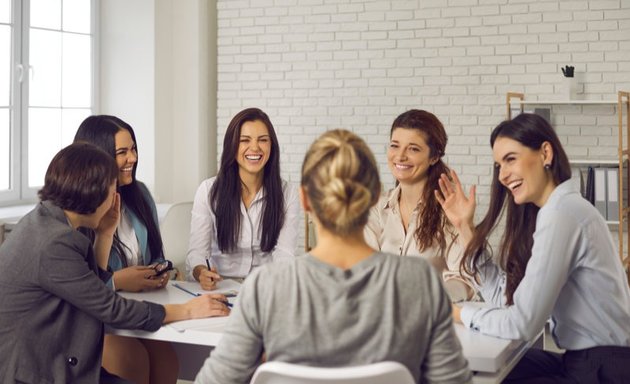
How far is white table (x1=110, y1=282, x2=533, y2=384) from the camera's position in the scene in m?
2.24

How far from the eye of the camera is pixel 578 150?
6078 mm

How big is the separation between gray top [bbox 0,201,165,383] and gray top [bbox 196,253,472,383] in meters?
0.80

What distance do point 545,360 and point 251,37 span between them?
187 inches

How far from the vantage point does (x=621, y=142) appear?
561 centimetres

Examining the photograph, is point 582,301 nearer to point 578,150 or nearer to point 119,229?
point 119,229

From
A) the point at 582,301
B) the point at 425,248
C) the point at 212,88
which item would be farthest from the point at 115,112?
the point at 582,301

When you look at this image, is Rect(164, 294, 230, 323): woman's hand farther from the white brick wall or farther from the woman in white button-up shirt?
the white brick wall

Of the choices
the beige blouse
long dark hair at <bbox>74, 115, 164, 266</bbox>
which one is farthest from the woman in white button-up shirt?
the beige blouse

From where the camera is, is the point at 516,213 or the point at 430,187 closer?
the point at 516,213

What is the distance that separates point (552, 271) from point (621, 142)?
3601 millimetres

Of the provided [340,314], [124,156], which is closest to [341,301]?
[340,314]

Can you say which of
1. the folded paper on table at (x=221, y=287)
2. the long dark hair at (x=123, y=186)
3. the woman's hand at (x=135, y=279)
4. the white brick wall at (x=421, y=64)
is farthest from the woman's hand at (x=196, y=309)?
the white brick wall at (x=421, y=64)

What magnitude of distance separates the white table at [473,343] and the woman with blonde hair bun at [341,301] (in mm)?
446

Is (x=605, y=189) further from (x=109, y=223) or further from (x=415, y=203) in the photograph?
(x=109, y=223)
